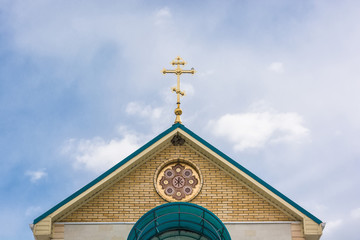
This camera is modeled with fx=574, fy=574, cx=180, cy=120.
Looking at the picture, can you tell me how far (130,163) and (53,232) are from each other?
3306 millimetres

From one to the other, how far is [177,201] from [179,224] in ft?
3.20

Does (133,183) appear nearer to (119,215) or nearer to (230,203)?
(119,215)

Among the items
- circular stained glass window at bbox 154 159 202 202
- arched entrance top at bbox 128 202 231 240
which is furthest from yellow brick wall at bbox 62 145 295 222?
arched entrance top at bbox 128 202 231 240

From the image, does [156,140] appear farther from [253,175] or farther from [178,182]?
[253,175]

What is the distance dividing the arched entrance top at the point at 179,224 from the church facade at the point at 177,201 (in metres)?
0.03

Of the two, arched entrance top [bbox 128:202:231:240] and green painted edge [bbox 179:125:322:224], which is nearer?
arched entrance top [bbox 128:202:231:240]

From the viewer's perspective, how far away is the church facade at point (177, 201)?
18.0m

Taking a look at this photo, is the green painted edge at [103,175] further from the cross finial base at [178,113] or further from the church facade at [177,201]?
the cross finial base at [178,113]

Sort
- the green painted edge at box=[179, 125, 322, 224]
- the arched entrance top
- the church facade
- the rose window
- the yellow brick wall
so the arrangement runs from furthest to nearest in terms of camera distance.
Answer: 1. the rose window
2. the yellow brick wall
3. the green painted edge at box=[179, 125, 322, 224]
4. the church facade
5. the arched entrance top

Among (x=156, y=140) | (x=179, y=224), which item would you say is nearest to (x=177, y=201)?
(x=179, y=224)

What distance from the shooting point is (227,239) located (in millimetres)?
17031

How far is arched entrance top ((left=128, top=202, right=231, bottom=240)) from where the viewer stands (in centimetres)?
1719

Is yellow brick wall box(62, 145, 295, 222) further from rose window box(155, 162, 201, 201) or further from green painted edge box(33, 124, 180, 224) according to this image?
green painted edge box(33, 124, 180, 224)

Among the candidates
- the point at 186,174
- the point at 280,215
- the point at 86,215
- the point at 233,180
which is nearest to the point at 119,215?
the point at 86,215
